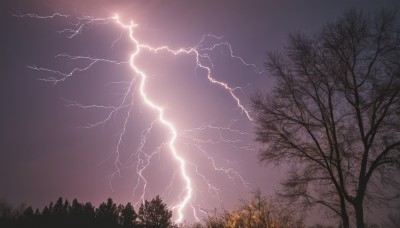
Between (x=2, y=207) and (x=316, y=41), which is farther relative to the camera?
(x=2, y=207)

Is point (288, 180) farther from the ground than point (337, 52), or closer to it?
closer to it

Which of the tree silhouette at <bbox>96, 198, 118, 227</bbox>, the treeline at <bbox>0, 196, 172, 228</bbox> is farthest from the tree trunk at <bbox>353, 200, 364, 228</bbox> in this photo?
the tree silhouette at <bbox>96, 198, 118, 227</bbox>

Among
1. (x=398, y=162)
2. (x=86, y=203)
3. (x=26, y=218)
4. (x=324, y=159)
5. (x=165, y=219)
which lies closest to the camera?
(x=398, y=162)

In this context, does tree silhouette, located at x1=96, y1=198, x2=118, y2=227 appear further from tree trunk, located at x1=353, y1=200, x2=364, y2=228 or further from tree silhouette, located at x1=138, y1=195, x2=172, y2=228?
tree trunk, located at x1=353, y1=200, x2=364, y2=228

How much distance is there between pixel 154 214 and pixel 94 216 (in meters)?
12.3

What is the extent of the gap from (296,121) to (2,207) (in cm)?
6473

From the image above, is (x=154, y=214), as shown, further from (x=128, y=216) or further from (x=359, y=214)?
(x=359, y=214)

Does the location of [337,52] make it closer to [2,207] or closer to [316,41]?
[316,41]

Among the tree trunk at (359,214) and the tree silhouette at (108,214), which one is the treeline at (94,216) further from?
the tree trunk at (359,214)

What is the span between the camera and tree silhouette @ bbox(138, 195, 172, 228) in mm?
39031

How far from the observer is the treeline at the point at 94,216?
133 feet

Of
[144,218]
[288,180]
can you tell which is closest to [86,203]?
[144,218]

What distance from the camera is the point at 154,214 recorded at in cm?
4031

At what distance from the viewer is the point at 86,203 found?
2128 inches
